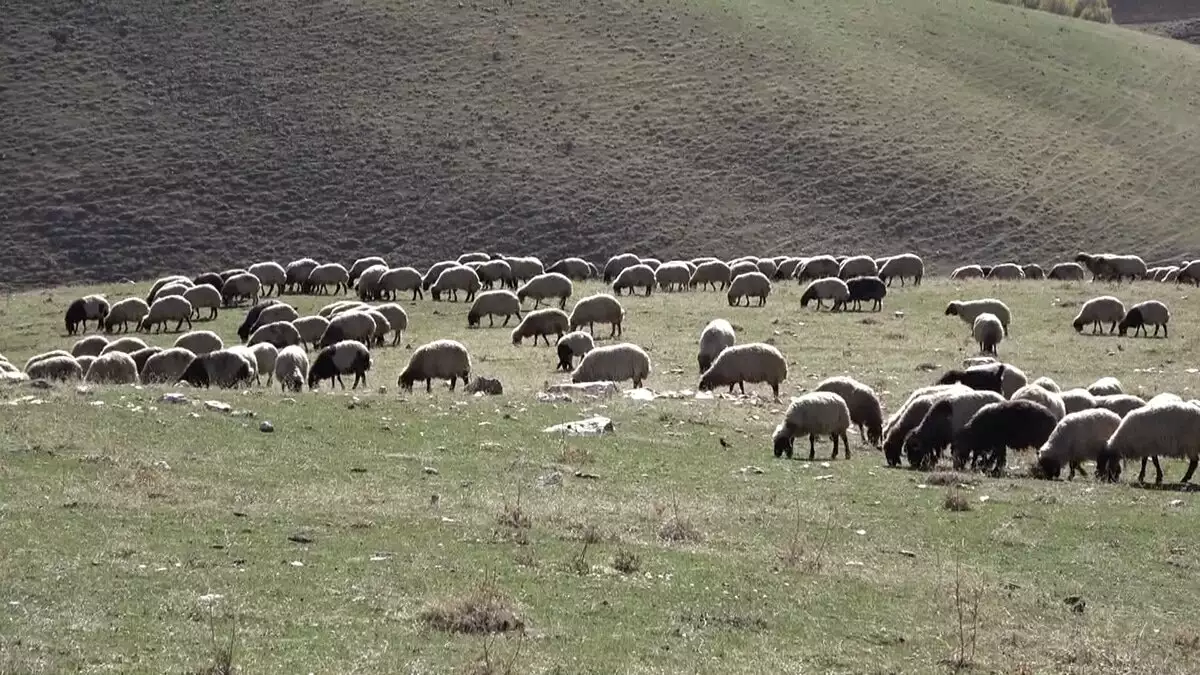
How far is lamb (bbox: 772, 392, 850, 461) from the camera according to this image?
1739cm

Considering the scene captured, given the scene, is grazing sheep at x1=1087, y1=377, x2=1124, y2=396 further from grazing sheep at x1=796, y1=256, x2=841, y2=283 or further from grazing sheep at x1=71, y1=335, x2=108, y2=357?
grazing sheep at x1=796, y1=256, x2=841, y2=283

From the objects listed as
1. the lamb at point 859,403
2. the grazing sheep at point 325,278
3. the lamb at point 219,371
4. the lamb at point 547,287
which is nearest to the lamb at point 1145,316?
the lamb at point 547,287

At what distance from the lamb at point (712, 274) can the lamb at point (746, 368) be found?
21919mm

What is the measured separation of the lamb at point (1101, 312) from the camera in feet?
105

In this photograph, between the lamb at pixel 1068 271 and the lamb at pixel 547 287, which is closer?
the lamb at pixel 547 287

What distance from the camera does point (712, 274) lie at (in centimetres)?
4512

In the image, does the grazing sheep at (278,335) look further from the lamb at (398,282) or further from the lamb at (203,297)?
the lamb at (398,282)

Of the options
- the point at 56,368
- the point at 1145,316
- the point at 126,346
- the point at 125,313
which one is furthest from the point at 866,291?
the point at 56,368

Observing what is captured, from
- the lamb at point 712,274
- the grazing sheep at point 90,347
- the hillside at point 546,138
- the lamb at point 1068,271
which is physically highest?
the hillside at point 546,138

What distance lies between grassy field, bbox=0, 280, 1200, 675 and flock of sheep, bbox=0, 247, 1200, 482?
74 centimetres

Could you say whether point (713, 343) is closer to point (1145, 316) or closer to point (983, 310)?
point (983, 310)

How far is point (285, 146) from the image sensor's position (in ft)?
239

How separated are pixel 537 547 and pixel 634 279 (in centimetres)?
3228

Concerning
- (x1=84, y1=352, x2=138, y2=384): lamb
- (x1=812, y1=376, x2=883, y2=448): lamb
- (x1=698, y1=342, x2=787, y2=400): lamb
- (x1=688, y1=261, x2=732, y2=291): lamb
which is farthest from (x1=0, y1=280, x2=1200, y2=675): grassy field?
(x1=688, y1=261, x2=732, y2=291): lamb
